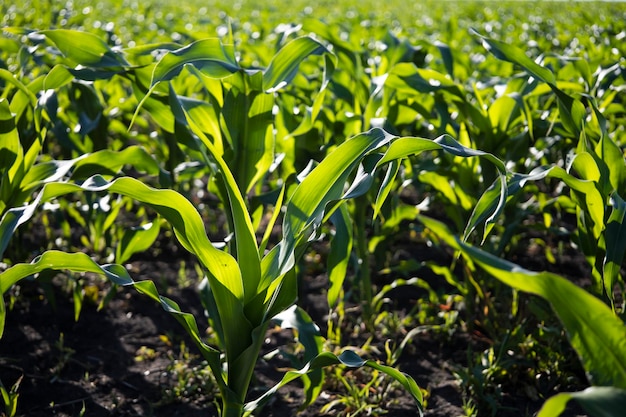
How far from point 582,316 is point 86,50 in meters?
1.66

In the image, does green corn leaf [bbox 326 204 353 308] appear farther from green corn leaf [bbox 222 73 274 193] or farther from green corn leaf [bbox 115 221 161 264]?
green corn leaf [bbox 115 221 161 264]

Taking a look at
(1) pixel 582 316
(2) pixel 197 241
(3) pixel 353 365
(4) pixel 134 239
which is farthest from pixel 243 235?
(4) pixel 134 239

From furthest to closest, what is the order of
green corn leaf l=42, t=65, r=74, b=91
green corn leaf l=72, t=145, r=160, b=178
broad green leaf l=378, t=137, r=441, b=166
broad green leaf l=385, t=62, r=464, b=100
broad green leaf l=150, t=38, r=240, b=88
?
broad green leaf l=385, t=62, r=464, b=100 < green corn leaf l=72, t=145, r=160, b=178 < green corn leaf l=42, t=65, r=74, b=91 < broad green leaf l=150, t=38, r=240, b=88 < broad green leaf l=378, t=137, r=441, b=166

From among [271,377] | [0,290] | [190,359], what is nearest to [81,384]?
[190,359]

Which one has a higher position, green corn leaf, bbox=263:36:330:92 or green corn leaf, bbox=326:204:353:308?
green corn leaf, bbox=263:36:330:92

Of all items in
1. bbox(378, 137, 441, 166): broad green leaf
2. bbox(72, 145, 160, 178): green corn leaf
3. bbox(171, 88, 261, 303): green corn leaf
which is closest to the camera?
bbox(378, 137, 441, 166): broad green leaf

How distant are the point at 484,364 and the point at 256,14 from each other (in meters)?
9.55

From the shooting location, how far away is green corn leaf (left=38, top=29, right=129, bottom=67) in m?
2.11

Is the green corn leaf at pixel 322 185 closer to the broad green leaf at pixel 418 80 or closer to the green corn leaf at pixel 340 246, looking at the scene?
the green corn leaf at pixel 340 246

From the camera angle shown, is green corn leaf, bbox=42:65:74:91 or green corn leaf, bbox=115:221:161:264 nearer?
green corn leaf, bbox=42:65:74:91

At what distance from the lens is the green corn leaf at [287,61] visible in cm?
211

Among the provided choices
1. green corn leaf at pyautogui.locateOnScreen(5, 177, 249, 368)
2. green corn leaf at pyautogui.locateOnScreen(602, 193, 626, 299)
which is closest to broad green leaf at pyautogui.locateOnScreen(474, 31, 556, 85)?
green corn leaf at pyautogui.locateOnScreen(602, 193, 626, 299)

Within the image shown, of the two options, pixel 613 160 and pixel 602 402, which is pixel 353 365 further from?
pixel 613 160

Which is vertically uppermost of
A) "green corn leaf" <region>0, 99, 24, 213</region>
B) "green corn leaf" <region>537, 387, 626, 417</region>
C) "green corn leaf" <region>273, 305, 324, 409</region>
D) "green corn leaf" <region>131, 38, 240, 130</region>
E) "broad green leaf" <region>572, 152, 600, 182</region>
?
"green corn leaf" <region>131, 38, 240, 130</region>
